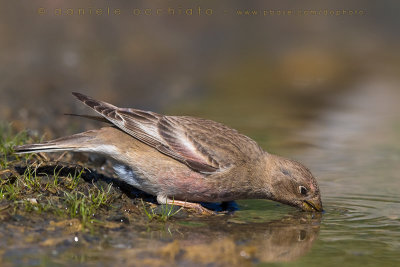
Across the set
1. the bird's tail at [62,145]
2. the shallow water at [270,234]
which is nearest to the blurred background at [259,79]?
the shallow water at [270,234]

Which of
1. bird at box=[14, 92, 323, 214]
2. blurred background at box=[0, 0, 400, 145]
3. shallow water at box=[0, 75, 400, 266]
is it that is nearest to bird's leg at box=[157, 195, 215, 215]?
bird at box=[14, 92, 323, 214]

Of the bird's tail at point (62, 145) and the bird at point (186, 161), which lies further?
the bird at point (186, 161)

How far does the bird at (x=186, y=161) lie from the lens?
898 cm

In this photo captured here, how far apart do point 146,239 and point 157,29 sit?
17.8 meters

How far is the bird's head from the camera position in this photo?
30.2 ft

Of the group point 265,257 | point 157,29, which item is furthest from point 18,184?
point 157,29

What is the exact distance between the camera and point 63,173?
29.7ft

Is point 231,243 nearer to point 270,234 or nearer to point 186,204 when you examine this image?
point 270,234

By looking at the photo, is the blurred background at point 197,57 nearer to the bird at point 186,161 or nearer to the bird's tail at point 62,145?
the bird's tail at point 62,145

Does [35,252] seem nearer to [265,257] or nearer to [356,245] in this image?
[265,257]

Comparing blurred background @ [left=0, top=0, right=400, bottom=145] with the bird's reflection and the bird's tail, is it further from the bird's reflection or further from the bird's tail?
the bird's reflection

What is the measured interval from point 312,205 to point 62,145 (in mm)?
3320

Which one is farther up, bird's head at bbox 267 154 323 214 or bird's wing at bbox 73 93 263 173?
bird's wing at bbox 73 93 263 173

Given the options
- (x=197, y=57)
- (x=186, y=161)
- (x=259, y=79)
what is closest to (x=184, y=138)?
(x=186, y=161)
